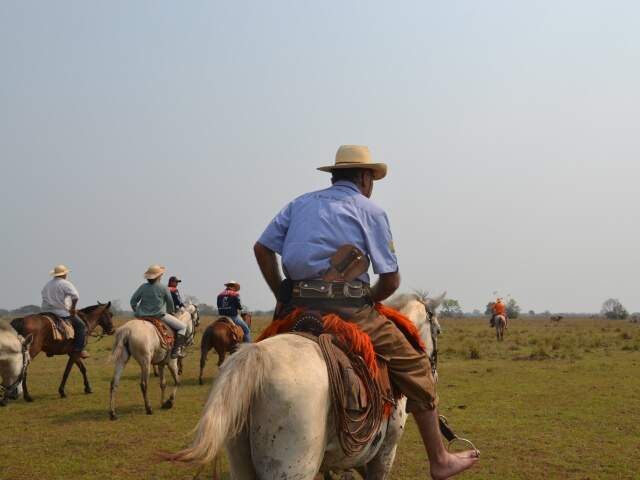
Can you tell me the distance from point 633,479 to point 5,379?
373 inches

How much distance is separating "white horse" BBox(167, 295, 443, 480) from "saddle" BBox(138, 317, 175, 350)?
827 centimetres

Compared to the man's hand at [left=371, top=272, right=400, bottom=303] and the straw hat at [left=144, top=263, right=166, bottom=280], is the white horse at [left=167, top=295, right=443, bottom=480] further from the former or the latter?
the straw hat at [left=144, top=263, right=166, bottom=280]

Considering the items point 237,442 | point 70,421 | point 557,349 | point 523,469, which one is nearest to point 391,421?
point 237,442

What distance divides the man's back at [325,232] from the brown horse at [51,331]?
9372 mm

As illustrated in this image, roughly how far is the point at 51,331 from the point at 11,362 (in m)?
2.43

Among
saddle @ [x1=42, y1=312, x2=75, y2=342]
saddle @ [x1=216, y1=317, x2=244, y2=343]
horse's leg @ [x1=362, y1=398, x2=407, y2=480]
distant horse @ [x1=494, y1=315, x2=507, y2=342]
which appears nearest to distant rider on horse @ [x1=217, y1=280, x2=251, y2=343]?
saddle @ [x1=216, y1=317, x2=244, y2=343]

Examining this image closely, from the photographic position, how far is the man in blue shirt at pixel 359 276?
3.89 m

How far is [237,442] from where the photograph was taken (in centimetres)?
329

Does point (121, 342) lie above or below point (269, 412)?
below

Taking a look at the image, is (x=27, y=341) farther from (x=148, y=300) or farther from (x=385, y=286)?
(x=385, y=286)

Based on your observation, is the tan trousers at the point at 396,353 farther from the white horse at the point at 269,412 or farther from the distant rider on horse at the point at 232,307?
the distant rider on horse at the point at 232,307

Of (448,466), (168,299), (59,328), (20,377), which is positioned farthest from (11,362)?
(448,466)

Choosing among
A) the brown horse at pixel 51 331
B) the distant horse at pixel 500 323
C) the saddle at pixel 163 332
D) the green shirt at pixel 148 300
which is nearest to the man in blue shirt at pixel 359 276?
the saddle at pixel 163 332

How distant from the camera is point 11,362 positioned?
1070 cm
